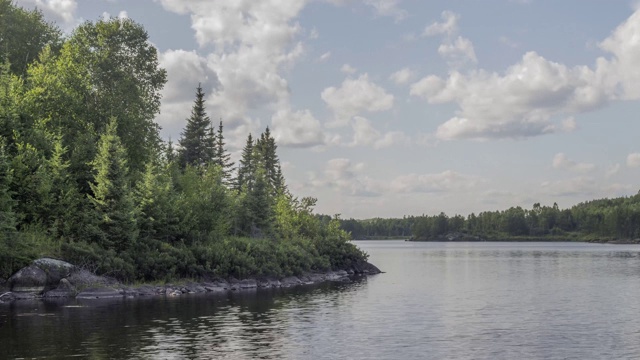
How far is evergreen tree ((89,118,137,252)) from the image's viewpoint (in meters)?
56.0

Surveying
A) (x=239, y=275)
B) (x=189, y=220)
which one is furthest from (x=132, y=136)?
(x=239, y=275)

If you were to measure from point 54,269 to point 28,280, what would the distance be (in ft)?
7.07

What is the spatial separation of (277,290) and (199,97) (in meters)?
57.9

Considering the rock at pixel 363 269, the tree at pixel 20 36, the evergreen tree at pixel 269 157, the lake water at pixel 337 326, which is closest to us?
the lake water at pixel 337 326

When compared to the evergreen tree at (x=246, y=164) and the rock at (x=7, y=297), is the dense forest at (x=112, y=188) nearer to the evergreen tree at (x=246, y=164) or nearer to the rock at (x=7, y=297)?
the rock at (x=7, y=297)

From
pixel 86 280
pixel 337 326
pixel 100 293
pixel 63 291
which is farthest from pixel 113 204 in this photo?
pixel 337 326

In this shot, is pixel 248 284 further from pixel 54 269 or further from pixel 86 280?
pixel 54 269

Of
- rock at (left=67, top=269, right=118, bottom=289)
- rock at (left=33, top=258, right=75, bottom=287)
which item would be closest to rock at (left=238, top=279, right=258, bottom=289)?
rock at (left=67, top=269, right=118, bottom=289)

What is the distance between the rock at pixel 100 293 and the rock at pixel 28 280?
3121mm

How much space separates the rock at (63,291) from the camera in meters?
49.3

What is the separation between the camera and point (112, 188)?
56.9m

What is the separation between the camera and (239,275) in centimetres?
6475

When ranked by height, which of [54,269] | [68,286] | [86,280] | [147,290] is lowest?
[147,290]

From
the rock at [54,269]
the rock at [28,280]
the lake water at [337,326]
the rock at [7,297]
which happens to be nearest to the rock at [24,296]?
the rock at [7,297]
